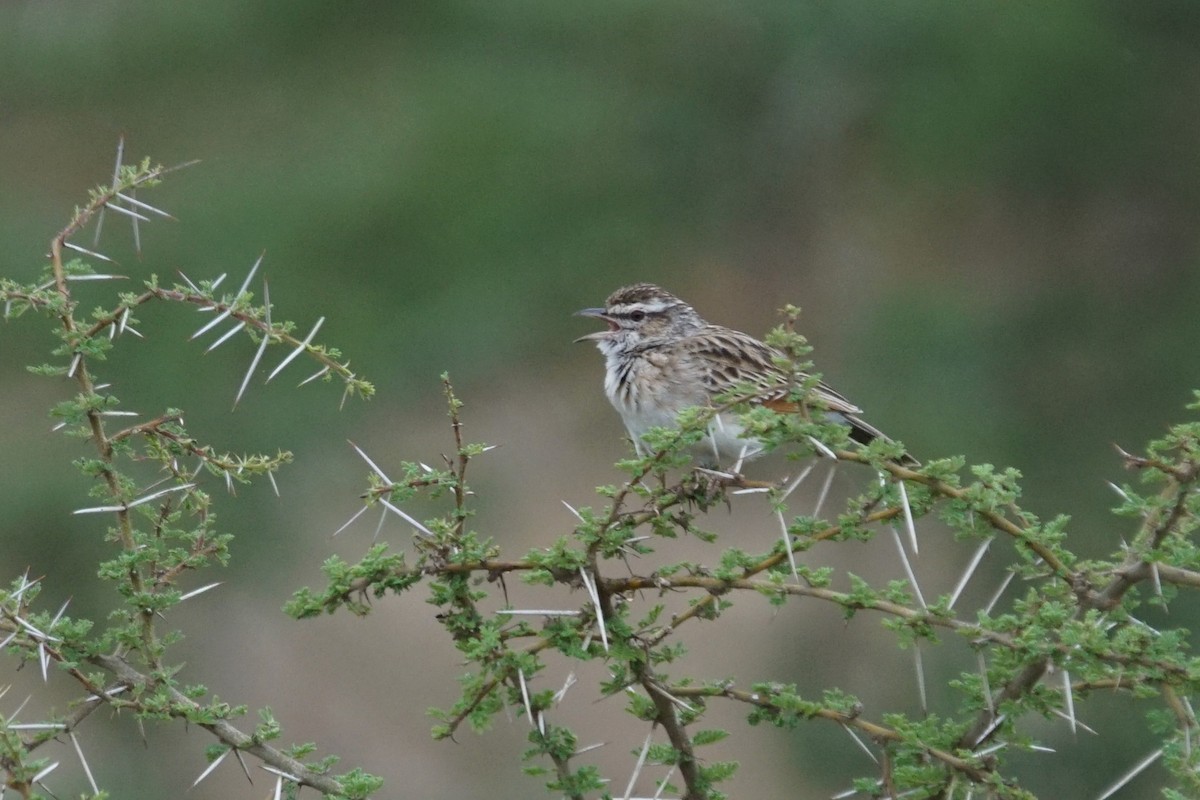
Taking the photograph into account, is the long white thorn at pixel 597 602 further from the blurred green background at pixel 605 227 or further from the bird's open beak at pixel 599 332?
the blurred green background at pixel 605 227

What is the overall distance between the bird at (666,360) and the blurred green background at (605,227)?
2.66 m

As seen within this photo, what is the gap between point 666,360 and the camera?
5438 millimetres

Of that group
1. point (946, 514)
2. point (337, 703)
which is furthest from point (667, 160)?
point (946, 514)

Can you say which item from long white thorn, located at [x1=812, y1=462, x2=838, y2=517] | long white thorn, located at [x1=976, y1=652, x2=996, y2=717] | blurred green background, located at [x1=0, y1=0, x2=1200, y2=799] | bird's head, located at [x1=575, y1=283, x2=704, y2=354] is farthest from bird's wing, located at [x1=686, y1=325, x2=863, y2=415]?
blurred green background, located at [x1=0, y1=0, x2=1200, y2=799]

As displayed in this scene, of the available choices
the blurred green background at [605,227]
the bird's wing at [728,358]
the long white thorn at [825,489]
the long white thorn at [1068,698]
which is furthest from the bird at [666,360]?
the blurred green background at [605,227]

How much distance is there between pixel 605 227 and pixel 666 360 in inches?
147

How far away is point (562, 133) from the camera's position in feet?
29.3

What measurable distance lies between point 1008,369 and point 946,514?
614 centimetres

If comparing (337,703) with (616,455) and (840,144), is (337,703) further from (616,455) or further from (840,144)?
(840,144)

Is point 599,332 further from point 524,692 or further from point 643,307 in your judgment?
point 524,692

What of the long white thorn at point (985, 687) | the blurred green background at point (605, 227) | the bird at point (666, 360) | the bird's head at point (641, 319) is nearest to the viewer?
the long white thorn at point (985, 687)

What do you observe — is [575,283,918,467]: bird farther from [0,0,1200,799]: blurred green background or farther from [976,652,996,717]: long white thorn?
[0,0,1200,799]: blurred green background

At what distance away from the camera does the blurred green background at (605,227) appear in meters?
8.30

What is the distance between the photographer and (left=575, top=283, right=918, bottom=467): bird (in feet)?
17.3
